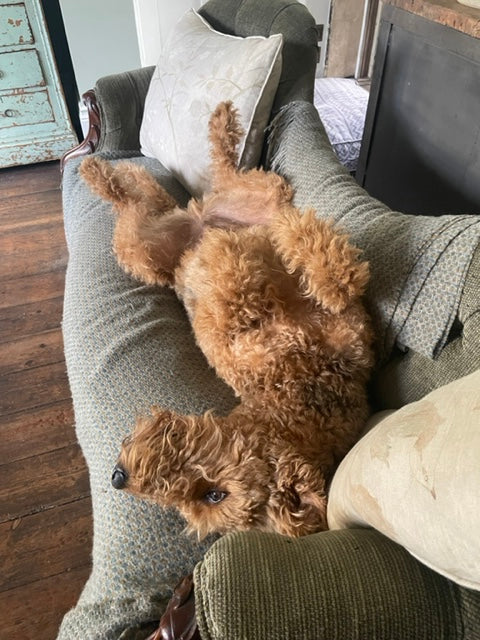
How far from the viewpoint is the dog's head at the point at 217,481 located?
0.76m

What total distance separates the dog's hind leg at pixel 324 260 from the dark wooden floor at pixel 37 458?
104 centimetres

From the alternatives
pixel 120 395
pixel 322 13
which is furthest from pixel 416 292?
pixel 322 13

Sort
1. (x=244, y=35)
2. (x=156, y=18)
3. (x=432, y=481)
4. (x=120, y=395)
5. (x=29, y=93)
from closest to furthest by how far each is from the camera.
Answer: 1. (x=432, y=481)
2. (x=120, y=395)
3. (x=244, y=35)
4. (x=156, y=18)
5. (x=29, y=93)

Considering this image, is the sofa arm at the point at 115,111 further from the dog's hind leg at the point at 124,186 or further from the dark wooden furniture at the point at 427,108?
the dark wooden furniture at the point at 427,108

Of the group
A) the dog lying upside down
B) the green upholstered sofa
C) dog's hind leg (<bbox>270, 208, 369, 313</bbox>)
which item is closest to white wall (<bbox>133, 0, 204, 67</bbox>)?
the green upholstered sofa

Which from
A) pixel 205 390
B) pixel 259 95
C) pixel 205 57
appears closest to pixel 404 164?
pixel 259 95

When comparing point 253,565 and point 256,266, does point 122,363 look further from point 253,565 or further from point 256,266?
point 253,565

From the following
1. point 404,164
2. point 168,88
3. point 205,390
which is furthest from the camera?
point 168,88

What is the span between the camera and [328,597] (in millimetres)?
547

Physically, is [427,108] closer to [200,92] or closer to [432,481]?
[200,92]

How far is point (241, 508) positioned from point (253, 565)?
0.20 meters

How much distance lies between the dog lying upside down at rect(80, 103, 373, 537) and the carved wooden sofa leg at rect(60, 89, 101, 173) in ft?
4.24

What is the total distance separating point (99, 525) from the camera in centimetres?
91

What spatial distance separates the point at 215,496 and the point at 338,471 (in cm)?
22
